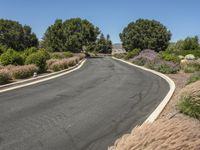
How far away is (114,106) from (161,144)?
8632 mm

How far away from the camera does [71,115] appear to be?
393 inches

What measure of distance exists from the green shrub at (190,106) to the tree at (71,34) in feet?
231

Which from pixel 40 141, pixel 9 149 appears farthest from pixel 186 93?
pixel 9 149

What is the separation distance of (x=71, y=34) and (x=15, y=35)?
16741 mm

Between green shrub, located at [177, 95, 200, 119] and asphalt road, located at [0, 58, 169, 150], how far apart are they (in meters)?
1.30

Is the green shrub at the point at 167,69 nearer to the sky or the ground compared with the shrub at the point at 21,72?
nearer to the ground

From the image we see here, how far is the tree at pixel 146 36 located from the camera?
82.9m

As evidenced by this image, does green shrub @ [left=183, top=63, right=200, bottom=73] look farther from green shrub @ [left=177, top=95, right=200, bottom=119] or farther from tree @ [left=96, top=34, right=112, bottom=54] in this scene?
tree @ [left=96, top=34, right=112, bottom=54]

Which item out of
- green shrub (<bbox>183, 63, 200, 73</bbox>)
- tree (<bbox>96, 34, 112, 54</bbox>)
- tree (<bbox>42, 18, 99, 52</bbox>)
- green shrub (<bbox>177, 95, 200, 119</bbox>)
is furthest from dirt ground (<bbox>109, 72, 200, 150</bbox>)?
tree (<bbox>96, 34, 112, 54</bbox>)

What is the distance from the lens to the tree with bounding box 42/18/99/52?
79812 mm

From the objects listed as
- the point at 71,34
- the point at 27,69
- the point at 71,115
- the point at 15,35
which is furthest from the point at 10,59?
the point at 15,35

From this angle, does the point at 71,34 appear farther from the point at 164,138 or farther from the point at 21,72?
the point at 164,138

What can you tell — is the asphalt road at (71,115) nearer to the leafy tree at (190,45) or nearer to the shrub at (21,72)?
the shrub at (21,72)

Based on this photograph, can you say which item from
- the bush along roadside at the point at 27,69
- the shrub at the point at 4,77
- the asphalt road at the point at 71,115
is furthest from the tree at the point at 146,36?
the asphalt road at the point at 71,115
